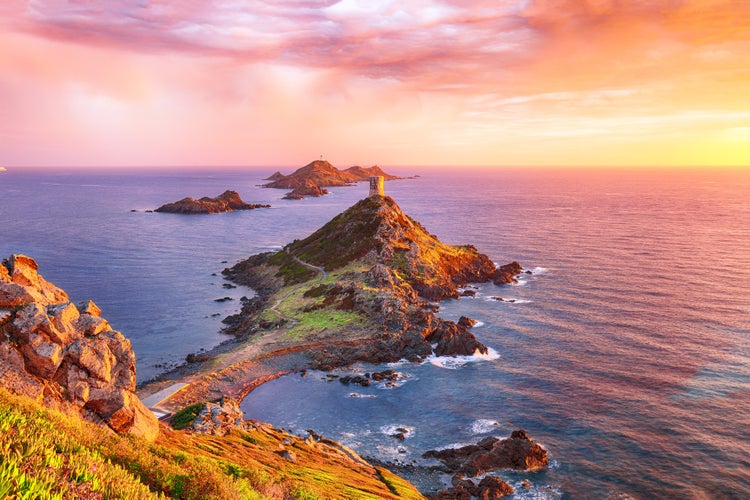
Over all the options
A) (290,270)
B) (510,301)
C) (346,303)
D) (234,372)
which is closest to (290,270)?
(290,270)

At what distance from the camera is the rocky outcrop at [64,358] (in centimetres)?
2100

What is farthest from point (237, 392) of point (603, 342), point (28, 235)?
point (28, 235)

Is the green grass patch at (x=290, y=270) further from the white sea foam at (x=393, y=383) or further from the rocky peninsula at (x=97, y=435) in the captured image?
the rocky peninsula at (x=97, y=435)

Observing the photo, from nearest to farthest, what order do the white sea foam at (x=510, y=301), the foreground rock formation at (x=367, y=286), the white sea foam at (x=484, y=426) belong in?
the white sea foam at (x=484, y=426) < the foreground rock formation at (x=367, y=286) < the white sea foam at (x=510, y=301)

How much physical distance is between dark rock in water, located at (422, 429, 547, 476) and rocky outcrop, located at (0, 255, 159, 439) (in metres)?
30.5

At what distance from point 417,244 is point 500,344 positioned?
4310 centimetres

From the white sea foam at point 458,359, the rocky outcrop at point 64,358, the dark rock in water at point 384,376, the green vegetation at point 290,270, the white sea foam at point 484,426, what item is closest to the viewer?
the rocky outcrop at point 64,358

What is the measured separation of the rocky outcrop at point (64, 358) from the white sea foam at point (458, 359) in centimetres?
4979

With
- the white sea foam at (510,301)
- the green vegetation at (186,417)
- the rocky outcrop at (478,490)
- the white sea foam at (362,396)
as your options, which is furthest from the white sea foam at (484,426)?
the white sea foam at (510,301)

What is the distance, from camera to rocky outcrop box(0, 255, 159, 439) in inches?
827

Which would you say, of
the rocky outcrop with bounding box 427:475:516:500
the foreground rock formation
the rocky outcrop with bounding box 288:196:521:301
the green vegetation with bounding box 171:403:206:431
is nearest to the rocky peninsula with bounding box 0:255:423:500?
the green vegetation with bounding box 171:403:206:431

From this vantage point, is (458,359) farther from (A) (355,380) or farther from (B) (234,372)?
(B) (234,372)

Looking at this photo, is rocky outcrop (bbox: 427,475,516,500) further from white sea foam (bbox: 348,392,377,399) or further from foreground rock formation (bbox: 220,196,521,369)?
foreground rock formation (bbox: 220,196,521,369)

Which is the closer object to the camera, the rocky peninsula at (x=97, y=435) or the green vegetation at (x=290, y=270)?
the rocky peninsula at (x=97, y=435)
